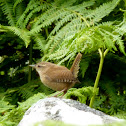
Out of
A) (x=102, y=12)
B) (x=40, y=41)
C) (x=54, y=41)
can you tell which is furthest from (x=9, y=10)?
(x=102, y=12)

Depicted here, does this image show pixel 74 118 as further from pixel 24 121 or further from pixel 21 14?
pixel 21 14

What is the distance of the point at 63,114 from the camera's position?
6.62 feet

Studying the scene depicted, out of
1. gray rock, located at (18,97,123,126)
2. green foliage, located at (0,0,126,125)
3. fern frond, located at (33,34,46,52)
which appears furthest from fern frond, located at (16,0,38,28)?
gray rock, located at (18,97,123,126)

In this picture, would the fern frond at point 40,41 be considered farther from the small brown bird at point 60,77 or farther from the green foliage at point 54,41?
the small brown bird at point 60,77

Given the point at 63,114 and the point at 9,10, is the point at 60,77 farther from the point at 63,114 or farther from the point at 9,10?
the point at 9,10

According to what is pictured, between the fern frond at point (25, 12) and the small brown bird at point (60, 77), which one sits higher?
the fern frond at point (25, 12)

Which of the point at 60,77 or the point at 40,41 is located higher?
the point at 40,41

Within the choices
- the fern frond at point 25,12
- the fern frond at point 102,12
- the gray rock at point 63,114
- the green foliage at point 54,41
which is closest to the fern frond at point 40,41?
the green foliage at point 54,41

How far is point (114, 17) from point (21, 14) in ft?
3.43

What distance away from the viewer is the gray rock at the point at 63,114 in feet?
6.25

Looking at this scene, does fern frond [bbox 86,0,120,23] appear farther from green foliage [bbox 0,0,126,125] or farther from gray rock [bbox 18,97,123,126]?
gray rock [bbox 18,97,123,126]

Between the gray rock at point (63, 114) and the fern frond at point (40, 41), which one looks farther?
the fern frond at point (40, 41)

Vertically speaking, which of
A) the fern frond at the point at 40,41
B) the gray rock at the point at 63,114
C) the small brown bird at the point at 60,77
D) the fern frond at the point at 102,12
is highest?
the fern frond at the point at 102,12

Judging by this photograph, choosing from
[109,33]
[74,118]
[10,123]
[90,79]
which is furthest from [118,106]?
[74,118]
